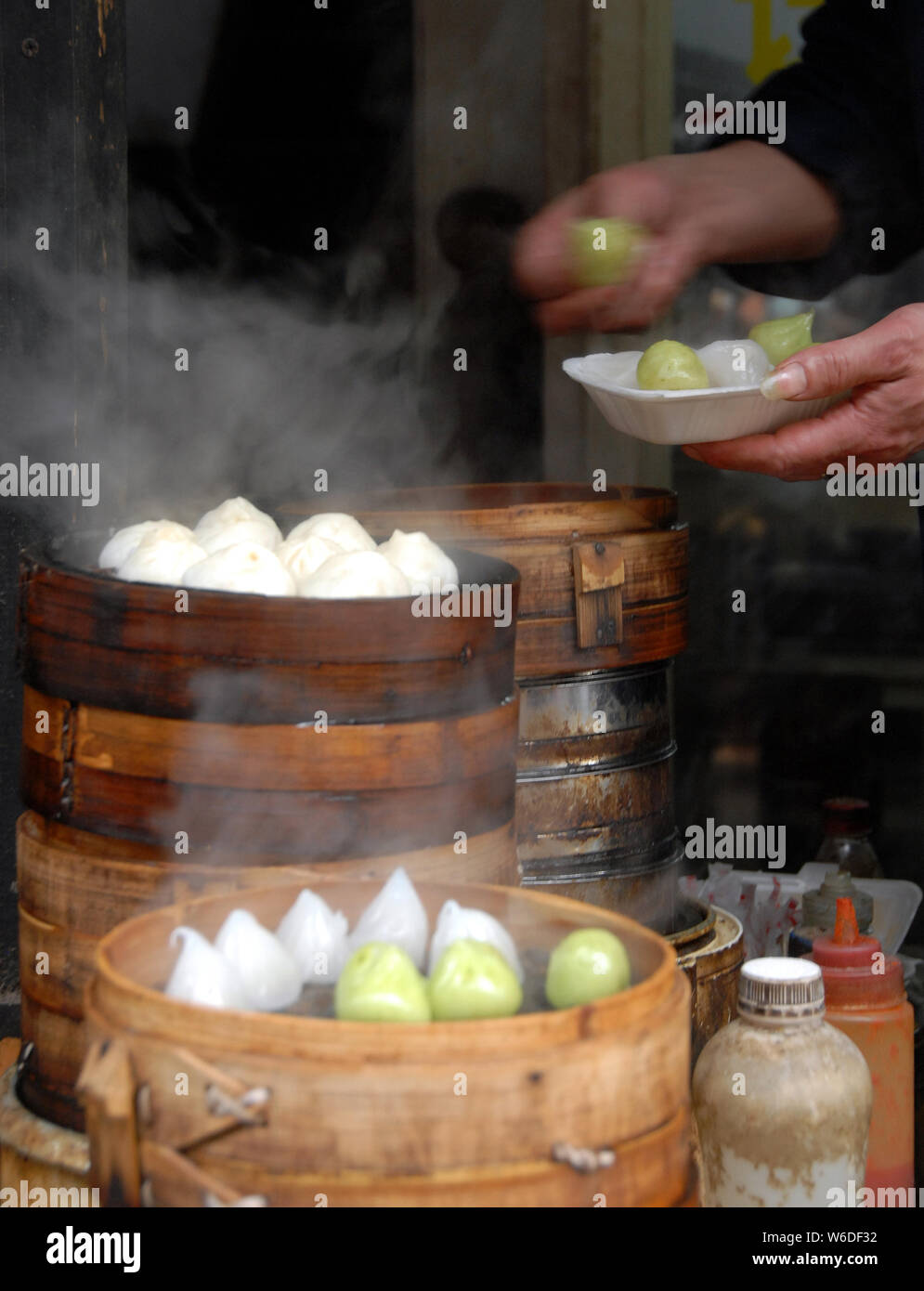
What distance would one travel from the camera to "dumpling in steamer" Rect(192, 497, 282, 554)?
2.17m

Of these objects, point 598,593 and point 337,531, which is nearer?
point 337,531

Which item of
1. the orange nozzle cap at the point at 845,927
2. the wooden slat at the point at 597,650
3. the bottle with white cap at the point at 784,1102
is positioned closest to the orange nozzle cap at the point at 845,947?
the orange nozzle cap at the point at 845,927

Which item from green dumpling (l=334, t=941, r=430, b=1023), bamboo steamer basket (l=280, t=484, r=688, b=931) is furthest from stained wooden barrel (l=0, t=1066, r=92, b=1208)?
bamboo steamer basket (l=280, t=484, r=688, b=931)

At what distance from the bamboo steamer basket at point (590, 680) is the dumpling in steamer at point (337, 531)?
14.3 inches

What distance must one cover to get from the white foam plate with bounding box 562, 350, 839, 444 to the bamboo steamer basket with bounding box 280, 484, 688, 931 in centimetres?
20

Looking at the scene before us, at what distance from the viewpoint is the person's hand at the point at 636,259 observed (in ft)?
9.75

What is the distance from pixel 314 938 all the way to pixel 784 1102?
0.74 metres

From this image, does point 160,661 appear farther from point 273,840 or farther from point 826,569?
point 826,569

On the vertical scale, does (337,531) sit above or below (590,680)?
above

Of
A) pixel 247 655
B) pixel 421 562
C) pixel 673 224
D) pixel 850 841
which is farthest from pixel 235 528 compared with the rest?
pixel 850 841

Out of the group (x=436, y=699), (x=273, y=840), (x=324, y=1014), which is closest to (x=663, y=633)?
(x=436, y=699)

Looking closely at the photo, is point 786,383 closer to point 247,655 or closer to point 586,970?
point 247,655

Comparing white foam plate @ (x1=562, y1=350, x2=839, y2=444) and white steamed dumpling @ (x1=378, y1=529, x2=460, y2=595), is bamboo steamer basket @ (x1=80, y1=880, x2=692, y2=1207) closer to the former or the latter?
white steamed dumpling @ (x1=378, y1=529, x2=460, y2=595)

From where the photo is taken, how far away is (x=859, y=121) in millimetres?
3367
